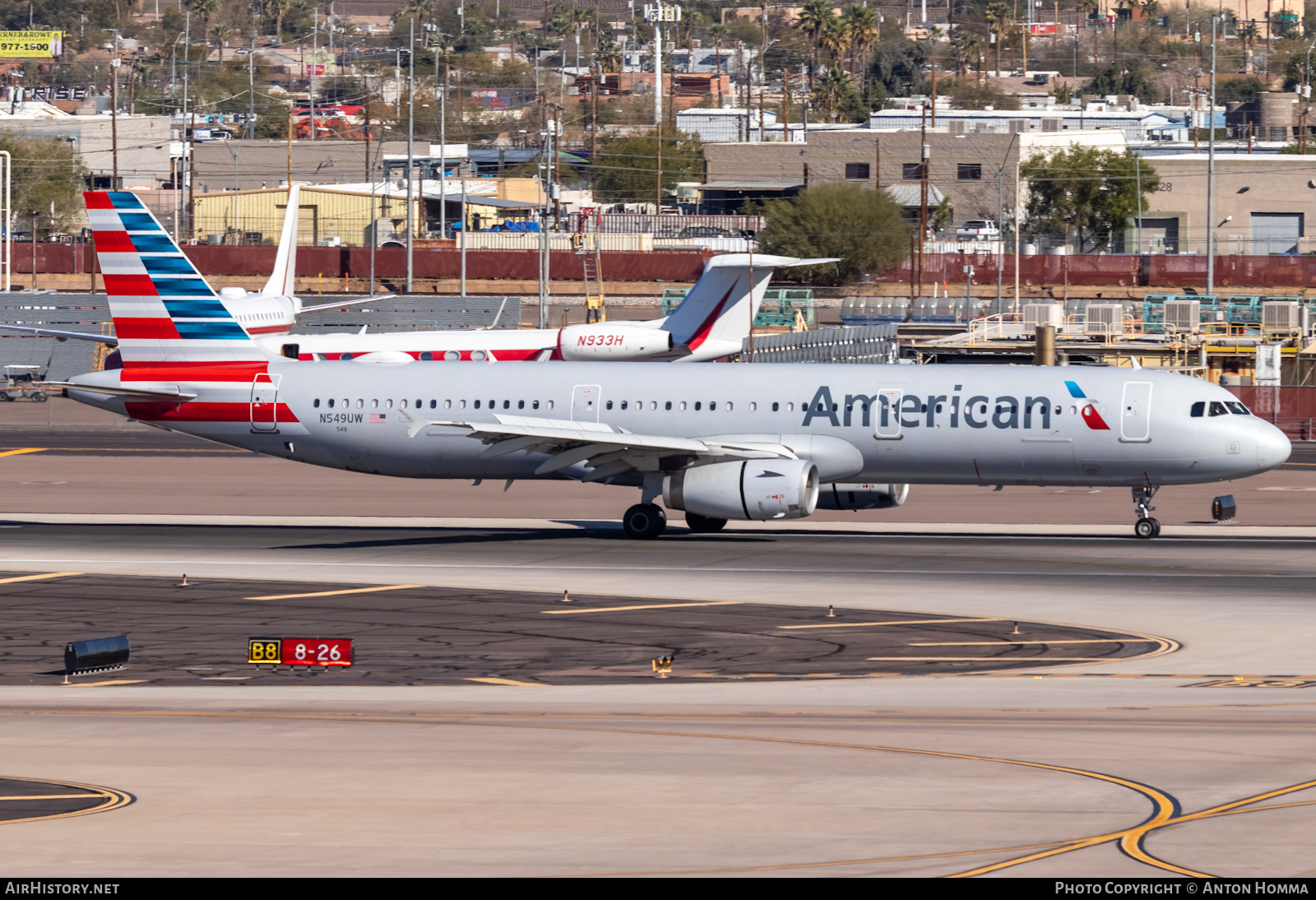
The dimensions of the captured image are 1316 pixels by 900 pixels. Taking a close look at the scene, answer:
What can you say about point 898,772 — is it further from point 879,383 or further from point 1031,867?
point 879,383

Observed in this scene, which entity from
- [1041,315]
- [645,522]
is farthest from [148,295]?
[1041,315]

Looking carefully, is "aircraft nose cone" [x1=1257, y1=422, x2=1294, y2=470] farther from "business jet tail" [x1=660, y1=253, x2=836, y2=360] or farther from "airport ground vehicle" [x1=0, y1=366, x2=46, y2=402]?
"airport ground vehicle" [x1=0, y1=366, x2=46, y2=402]

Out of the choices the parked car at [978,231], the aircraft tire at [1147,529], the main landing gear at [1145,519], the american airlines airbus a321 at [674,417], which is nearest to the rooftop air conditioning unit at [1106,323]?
the main landing gear at [1145,519]

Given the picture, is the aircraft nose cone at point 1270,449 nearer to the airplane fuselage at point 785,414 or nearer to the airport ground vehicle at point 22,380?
the airplane fuselage at point 785,414

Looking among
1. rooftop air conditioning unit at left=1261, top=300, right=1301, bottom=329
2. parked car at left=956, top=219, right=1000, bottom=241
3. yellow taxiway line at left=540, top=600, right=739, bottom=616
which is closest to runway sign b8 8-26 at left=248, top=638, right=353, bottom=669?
yellow taxiway line at left=540, top=600, right=739, bottom=616

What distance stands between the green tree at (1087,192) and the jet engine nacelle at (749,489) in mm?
120471

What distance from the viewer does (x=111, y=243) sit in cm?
4912

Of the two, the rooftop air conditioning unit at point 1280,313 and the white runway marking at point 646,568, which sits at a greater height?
the rooftop air conditioning unit at point 1280,313

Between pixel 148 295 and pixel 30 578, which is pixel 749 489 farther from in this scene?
pixel 148 295

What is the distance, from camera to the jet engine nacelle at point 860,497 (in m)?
46.0

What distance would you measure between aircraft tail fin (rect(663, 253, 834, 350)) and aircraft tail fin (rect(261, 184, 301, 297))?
26.2 m

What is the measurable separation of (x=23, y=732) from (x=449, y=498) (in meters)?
36.0

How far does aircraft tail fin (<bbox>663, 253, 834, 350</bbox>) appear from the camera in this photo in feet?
211
